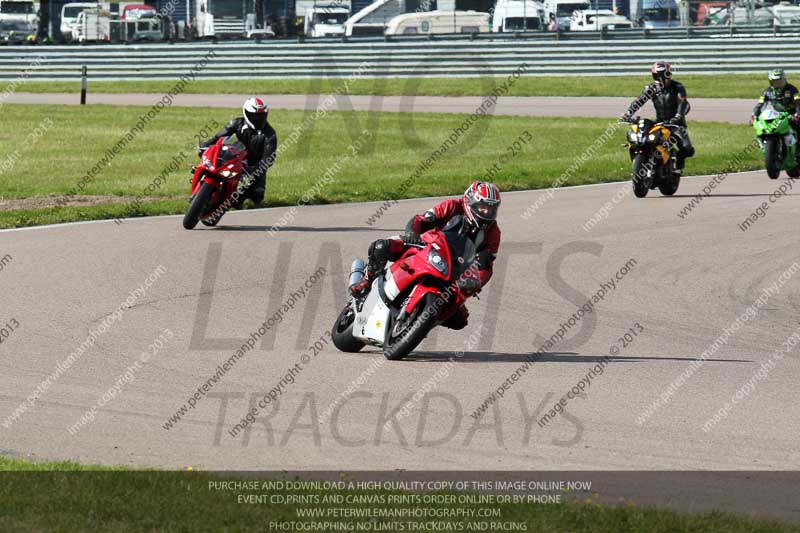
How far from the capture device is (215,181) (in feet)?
53.7

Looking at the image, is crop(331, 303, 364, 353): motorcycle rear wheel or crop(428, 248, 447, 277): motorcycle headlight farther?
crop(331, 303, 364, 353): motorcycle rear wheel

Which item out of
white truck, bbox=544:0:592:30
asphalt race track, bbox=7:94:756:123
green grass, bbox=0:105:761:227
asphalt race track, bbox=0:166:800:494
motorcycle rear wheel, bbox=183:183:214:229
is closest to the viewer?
asphalt race track, bbox=0:166:800:494

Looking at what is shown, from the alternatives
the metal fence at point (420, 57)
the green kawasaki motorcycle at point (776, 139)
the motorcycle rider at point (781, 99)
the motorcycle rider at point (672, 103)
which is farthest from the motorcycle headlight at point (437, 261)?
the metal fence at point (420, 57)

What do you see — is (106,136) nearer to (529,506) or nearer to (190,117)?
(190,117)

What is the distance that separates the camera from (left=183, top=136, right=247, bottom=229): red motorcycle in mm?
16328

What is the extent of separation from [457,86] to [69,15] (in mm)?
25693

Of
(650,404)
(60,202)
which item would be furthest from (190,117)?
(650,404)

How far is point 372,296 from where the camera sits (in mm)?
10164

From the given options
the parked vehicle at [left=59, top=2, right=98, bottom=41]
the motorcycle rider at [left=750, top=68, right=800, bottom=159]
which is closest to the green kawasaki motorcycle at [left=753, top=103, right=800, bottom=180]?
the motorcycle rider at [left=750, top=68, right=800, bottom=159]

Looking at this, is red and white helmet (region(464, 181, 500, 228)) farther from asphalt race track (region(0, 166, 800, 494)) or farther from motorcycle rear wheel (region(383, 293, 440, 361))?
asphalt race track (region(0, 166, 800, 494))

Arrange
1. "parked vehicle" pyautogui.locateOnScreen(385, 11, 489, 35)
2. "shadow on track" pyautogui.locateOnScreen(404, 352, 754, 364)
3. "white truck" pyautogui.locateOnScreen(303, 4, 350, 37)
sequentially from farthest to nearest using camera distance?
1. "white truck" pyautogui.locateOnScreen(303, 4, 350, 37)
2. "parked vehicle" pyautogui.locateOnScreen(385, 11, 489, 35)
3. "shadow on track" pyautogui.locateOnScreen(404, 352, 754, 364)

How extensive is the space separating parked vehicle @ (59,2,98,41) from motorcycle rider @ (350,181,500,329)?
49661mm

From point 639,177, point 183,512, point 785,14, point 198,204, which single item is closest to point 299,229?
point 198,204

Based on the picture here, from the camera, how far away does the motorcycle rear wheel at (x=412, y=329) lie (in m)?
9.70
